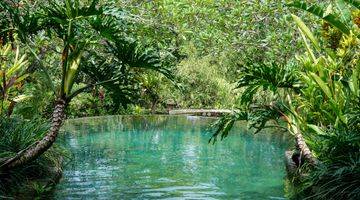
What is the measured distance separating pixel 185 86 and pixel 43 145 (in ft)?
6.78

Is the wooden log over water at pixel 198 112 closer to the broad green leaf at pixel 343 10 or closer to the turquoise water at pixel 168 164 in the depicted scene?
the turquoise water at pixel 168 164

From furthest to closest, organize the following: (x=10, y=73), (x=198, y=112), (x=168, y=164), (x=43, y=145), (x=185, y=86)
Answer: (x=198, y=112)
(x=168, y=164)
(x=10, y=73)
(x=185, y=86)
(x=43, y=145)

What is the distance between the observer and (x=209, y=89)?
2162 cm

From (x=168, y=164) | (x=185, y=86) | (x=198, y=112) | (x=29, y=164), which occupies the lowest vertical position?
(x=168, y=164)

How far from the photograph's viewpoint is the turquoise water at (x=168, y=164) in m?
6.48

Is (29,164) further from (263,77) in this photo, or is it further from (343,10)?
(343,10)

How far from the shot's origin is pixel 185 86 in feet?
21.2

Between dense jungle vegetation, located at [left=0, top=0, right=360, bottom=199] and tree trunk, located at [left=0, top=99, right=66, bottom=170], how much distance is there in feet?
0.04

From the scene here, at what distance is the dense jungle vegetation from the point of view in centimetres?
507

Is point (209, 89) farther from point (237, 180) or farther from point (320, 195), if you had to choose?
point (320, 195)

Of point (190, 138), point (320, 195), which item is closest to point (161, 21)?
point (190, 138)

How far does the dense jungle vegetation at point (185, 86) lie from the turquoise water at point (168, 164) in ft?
1.67

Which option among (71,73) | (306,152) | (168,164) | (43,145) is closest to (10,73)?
(71,73)

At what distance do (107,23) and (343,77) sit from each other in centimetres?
334
